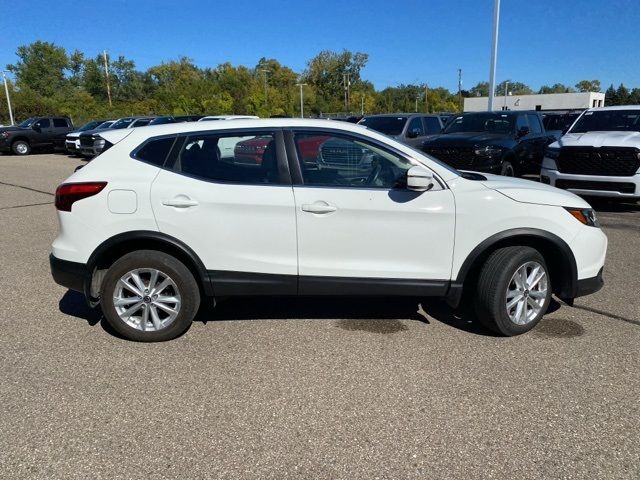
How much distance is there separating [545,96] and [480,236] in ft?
271

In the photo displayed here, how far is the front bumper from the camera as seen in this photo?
8.27 m

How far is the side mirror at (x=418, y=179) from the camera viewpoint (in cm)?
365

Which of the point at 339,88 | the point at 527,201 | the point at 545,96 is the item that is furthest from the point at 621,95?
the point at 527,201

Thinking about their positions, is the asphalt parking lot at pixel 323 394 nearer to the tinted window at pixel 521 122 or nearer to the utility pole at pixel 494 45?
the tinted window at pixel 521 122

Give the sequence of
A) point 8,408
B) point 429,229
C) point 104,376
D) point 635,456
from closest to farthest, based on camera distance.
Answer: point 635,456 < point 8,408 < point 104,376 < point 429,229

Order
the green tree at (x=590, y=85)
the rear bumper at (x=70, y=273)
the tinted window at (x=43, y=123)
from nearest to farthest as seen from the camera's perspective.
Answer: the rear bumper at (x=70, y=273)
the tinted window at (x=43, y=123)
the green tree at (x=590, y=85)

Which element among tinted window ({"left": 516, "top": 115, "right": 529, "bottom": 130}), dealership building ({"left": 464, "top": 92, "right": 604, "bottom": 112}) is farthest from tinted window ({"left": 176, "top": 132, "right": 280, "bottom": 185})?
dealership building ({"left": 464, "top": 92, "right": 604, "bottom": 112})

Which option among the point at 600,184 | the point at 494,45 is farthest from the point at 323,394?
the point at 494,45

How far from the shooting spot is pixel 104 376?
3.47 metres

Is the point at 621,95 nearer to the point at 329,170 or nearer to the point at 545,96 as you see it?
the point at 545,96

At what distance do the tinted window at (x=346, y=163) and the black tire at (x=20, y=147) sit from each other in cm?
2601

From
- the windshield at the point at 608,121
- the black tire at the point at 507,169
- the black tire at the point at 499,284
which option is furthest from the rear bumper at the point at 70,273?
the windshield at the point at 608,121

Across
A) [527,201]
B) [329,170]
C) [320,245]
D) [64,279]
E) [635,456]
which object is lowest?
[635,456]

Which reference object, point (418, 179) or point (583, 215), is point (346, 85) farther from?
point (418, 179)
